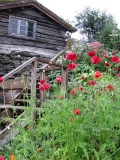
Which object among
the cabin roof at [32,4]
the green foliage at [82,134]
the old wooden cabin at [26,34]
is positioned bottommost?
the green foliage at [82,134]

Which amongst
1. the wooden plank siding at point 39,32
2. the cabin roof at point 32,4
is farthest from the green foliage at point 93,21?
the cabin roof at point 32,4

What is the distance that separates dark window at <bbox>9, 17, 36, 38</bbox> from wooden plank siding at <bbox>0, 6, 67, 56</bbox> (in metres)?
0.18

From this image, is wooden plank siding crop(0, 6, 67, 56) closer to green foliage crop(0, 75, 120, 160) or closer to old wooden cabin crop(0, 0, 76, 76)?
old wooden cabin crop(0, 0, 76, 76)

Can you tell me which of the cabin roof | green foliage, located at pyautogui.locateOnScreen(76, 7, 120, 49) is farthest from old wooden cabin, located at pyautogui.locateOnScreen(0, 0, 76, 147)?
green foliage, located at pyautogui.locateOnScreen(76, 7, 120, 49)

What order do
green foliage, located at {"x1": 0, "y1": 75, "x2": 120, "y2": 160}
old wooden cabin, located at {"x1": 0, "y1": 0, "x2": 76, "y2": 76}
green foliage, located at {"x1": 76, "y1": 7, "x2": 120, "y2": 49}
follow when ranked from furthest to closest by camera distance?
green foliage, located at {"x1": 76, "y1": 7, "x2": 120, "y2": 49} < old wooden cabin, located at {"x1": 0, "y1": 0, "x2": 76, "y2": 76} < green foliage, located at {"x1": 0, "y1": 75, "x2": 120, "y2": 160}

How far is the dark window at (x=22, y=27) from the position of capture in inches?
416

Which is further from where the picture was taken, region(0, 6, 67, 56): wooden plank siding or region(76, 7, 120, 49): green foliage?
region(76, 7, 120, 49): green foliage

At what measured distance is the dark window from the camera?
1058 centimetres

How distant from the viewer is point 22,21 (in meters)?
10.8

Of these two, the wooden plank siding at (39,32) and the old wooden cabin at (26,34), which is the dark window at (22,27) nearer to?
the old wooden cabin at (26,34)

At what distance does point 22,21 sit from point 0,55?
6.28 feet

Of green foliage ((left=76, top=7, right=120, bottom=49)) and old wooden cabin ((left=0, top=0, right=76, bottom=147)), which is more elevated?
green foliage ((left=76, top=7, right=120, bottom=49))

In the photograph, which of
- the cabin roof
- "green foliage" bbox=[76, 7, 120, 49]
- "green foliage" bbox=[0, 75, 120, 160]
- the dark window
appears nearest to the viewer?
"green foliage" bbox=[0, 75, 120, 160]

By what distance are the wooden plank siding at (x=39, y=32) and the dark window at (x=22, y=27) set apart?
18 centimetres
